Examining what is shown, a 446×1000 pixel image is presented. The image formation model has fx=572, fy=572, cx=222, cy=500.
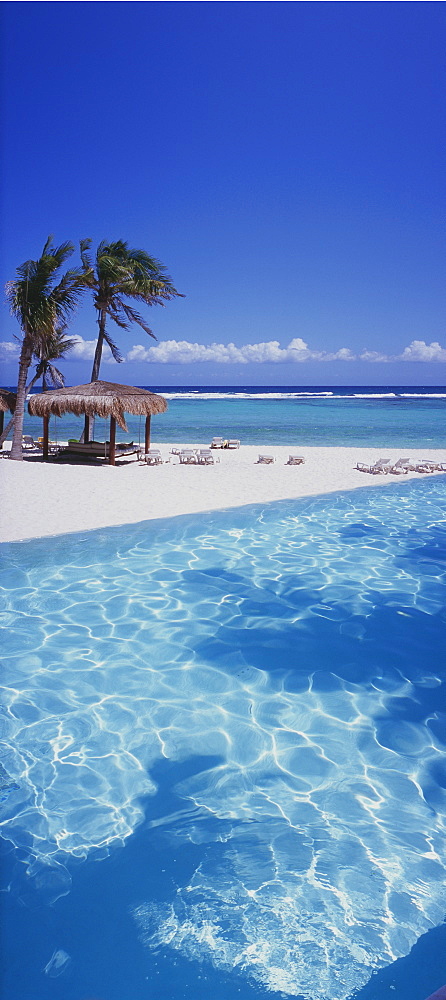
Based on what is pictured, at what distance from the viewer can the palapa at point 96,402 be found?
651 inches

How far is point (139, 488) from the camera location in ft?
46.2

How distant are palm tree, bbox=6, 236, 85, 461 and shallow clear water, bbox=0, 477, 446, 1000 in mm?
10351

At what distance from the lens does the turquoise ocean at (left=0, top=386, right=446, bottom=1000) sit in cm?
296

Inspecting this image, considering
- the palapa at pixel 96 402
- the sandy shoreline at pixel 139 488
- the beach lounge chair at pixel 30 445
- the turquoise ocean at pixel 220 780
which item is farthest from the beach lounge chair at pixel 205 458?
the turquoise ocean at pixel 220 780

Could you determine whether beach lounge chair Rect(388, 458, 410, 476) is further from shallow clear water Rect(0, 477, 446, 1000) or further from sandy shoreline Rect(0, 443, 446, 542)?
shallow clear water Rect(0, 477, 446, 1000)

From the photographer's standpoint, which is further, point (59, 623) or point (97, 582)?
point (97, 582)

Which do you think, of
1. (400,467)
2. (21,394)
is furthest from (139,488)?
(400,467)

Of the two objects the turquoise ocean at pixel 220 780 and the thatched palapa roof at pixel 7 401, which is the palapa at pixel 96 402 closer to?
the thatched palapa roof at pixel 7 401

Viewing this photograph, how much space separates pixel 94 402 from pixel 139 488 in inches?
154

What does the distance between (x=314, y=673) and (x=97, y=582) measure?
343cm

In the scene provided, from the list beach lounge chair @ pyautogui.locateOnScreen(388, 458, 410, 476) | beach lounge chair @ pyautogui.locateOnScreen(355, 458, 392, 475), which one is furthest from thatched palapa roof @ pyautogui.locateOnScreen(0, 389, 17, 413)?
beach lounge chair @ pyautogui.locateOnScreen(388, 458, 410, 476)

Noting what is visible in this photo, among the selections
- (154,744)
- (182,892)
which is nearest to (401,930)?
(182,892)

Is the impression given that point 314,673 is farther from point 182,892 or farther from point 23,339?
point 23,339

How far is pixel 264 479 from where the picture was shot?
16172mm
